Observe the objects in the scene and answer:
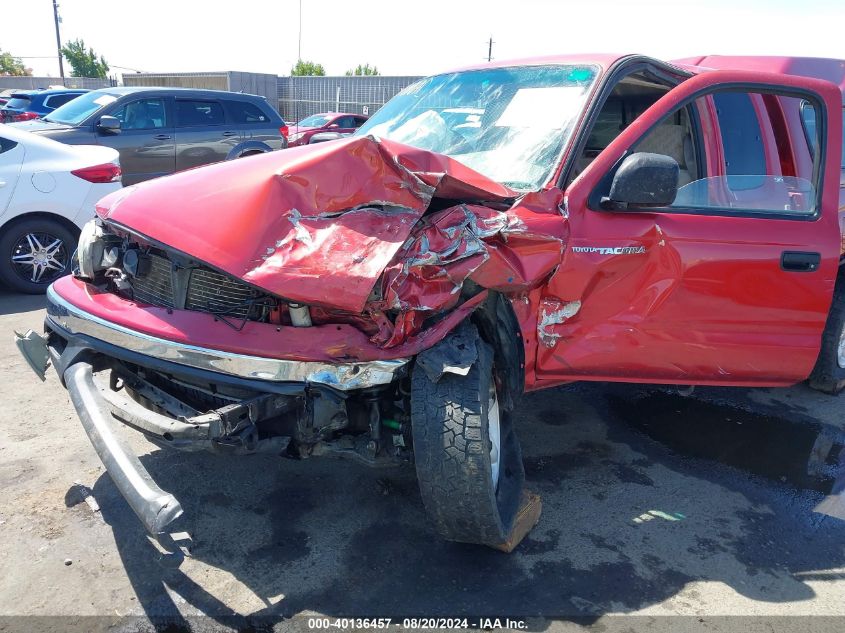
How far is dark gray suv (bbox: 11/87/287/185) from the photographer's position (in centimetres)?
891

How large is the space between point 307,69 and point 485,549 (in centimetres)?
6075

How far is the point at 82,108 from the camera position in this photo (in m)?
9.24

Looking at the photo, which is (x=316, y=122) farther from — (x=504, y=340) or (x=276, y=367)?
(x=276, y=367)

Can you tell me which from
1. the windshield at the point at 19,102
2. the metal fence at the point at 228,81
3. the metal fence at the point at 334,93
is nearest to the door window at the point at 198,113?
the windshield at the point at 19,102

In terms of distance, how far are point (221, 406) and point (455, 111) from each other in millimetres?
2125

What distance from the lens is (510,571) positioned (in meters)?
2.75

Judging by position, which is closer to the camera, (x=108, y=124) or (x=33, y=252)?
(x=33, y=252)

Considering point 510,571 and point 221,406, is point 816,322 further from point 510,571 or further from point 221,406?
point 221,406

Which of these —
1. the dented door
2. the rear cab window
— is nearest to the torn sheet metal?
the dented door

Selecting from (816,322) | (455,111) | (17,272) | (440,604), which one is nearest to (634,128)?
(455,111)

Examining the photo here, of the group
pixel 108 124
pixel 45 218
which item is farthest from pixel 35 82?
pixel 45 218

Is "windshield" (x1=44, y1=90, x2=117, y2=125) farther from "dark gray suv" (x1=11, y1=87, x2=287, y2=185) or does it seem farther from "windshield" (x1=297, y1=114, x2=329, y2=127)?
"windshield" (x1=297, y1=114, x2=329, y2=127)

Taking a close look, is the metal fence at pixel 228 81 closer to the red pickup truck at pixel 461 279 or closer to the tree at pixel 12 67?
the red pickup truck at pixel 461 279

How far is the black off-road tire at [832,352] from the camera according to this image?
439 centimetres
